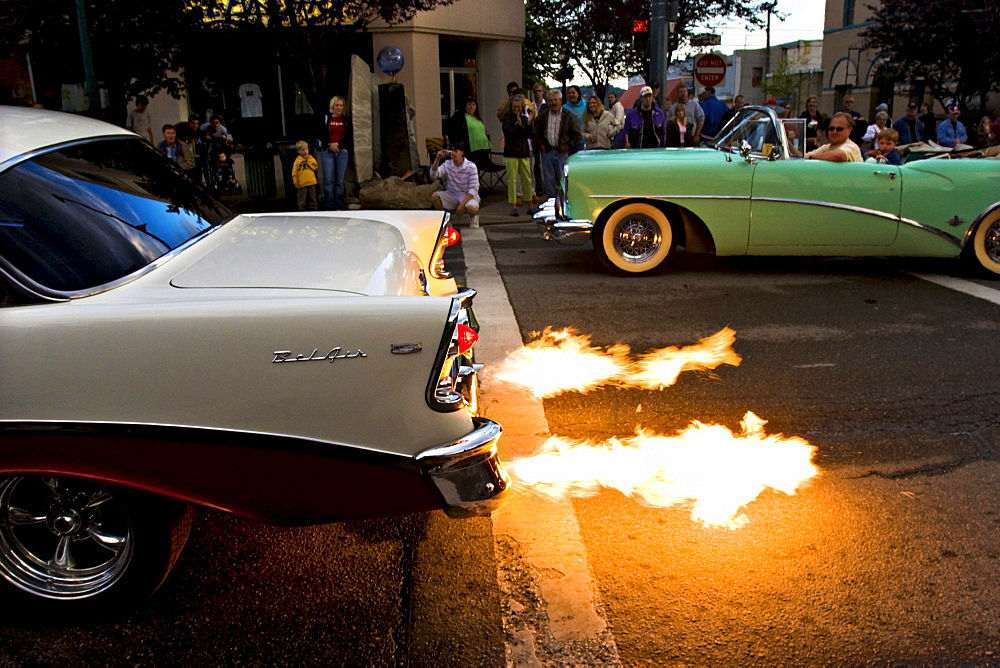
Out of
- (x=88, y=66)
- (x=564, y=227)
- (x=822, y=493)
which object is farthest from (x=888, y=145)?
(x=88, y=66)

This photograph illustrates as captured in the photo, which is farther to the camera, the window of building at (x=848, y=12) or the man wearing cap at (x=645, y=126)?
the window of building at (x=848, y=12)

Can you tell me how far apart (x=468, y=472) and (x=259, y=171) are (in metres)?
13.1

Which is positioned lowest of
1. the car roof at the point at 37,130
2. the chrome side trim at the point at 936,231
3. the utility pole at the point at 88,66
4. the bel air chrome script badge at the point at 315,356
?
the chrome side trim at the point at 936,231

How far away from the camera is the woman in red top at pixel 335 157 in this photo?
42.2 feet

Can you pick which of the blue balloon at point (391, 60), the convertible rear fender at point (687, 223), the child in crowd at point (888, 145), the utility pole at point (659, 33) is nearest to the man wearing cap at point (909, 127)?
the utility pole at point (659, 33)

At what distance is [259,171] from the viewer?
14773 millimetres

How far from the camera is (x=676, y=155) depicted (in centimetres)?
844

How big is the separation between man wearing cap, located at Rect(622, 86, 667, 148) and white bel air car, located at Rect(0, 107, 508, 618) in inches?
403

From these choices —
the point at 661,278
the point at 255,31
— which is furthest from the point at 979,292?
the point at 255,31

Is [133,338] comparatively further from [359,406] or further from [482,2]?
[482,2]

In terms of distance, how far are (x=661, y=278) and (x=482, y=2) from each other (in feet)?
51.7

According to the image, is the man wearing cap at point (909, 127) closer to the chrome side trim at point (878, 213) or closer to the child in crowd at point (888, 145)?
the child in crowd at point (888, 145)

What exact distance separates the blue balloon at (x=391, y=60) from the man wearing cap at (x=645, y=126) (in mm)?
8368

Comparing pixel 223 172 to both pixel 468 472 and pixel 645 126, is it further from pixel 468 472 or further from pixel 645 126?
pixel 468 472
